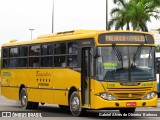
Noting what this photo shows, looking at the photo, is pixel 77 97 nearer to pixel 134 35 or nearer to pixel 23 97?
pixel 134 35

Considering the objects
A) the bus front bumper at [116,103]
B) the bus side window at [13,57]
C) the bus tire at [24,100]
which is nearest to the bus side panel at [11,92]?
the bus tire at [24,100]

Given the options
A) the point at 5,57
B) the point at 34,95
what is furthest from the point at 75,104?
the point at 5,57

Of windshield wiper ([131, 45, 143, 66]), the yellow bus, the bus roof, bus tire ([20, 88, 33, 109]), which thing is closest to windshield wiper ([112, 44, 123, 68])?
the yellow bus

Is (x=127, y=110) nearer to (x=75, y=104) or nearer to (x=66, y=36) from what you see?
(x=75, y=104)

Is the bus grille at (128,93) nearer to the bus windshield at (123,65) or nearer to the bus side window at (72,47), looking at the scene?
the bus windshield at (123,65)

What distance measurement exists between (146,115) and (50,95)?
3926 mm

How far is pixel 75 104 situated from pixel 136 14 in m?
41.3

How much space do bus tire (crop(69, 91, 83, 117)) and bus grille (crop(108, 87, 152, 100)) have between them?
63.1 inches

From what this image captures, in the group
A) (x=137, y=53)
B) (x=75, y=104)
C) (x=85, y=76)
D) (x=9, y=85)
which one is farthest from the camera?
(x=9, y=85)

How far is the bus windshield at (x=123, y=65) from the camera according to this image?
59.8 feet

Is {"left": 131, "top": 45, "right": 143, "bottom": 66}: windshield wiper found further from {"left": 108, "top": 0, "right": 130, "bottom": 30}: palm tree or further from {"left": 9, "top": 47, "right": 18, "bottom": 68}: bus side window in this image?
{"left": 108, "top": 0, "right": 130, "bottom": 30}: palm tree

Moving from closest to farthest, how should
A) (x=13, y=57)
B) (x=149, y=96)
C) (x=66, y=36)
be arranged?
1. (x=149, y=96)
2. (x=66, y=36)
3. (x=13, y=57)

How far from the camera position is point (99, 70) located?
60.2 feet

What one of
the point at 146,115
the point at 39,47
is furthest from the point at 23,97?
the point at 146,115
